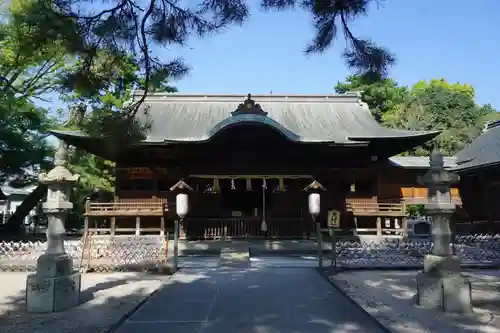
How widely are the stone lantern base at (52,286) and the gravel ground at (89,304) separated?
184mm

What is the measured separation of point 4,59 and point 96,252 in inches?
449

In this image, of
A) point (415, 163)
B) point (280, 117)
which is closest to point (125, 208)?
point (280, 117)

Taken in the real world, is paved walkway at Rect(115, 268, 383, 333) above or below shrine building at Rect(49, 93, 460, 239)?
below

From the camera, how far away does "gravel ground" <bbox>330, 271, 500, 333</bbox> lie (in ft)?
19.4

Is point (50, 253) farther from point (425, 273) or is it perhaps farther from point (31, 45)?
point (425, 273)

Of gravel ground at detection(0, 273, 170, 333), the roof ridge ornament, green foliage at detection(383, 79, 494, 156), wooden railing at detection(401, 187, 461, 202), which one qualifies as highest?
green foliage at detection(383, 79, 494, 156)

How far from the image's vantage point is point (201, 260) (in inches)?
583

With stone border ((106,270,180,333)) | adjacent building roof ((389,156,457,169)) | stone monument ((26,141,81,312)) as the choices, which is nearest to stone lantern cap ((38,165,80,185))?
stone monument ((26,141,81,312))

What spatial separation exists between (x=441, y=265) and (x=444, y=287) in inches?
15.3

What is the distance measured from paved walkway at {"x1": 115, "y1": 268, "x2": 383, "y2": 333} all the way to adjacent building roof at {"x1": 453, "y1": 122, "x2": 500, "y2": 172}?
13477 mm

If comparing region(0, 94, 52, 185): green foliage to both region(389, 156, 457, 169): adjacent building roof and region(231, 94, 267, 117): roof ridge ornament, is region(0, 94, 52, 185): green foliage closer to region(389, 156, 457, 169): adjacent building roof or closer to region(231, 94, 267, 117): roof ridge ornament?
region(231, 94, 267, 117): roof ridge ornament

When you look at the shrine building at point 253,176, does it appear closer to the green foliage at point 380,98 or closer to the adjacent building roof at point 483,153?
the adjacent building roof at point 483,153

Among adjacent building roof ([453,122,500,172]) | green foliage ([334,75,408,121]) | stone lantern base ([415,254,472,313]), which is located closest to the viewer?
stone lantern base ([415,254,472,313])

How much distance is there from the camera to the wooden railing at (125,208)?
17828 millimetres
